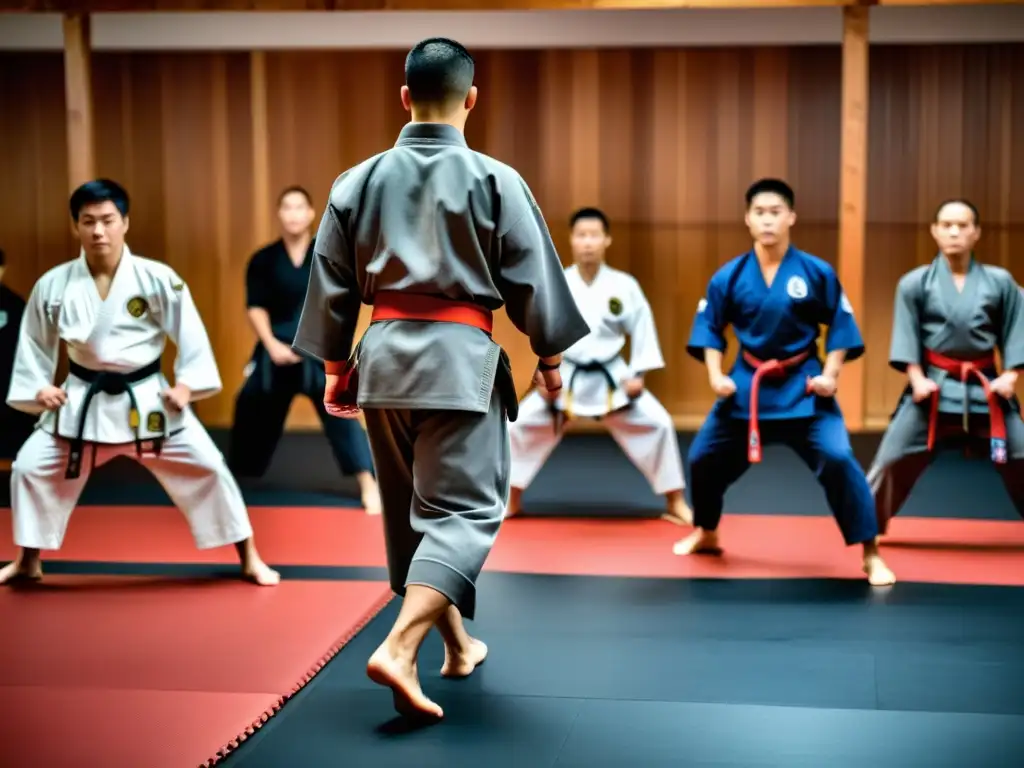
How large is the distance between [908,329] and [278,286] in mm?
2435

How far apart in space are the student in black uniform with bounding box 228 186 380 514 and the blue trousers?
1.55m

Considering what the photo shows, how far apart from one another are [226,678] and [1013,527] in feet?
9.91

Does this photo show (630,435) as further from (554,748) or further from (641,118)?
(641,118)

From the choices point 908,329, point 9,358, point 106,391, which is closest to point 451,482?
point 106,391

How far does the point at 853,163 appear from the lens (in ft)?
22.2

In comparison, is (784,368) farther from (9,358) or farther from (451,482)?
(9,358)

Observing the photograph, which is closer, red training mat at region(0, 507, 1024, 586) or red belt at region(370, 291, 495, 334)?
red belt at region(370, 291, 495, 334)

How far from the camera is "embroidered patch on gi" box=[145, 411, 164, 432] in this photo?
3812 millimetres

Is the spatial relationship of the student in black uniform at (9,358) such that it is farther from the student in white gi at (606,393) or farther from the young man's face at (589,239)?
the young man's face at (589,239)

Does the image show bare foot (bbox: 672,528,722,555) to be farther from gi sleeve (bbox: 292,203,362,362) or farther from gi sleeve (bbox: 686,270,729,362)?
gi sleeve (bbox: 292,203,362,362)

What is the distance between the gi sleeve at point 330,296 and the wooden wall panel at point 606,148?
4829 millimetres

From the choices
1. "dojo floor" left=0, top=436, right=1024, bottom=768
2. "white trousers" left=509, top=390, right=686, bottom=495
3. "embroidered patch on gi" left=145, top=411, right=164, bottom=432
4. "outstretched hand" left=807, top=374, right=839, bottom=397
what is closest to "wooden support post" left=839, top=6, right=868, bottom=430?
"dojo floor" left=0, top=436, right=1024, bottom=768

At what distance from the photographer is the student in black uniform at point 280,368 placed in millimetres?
5266

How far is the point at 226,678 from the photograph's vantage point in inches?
117
